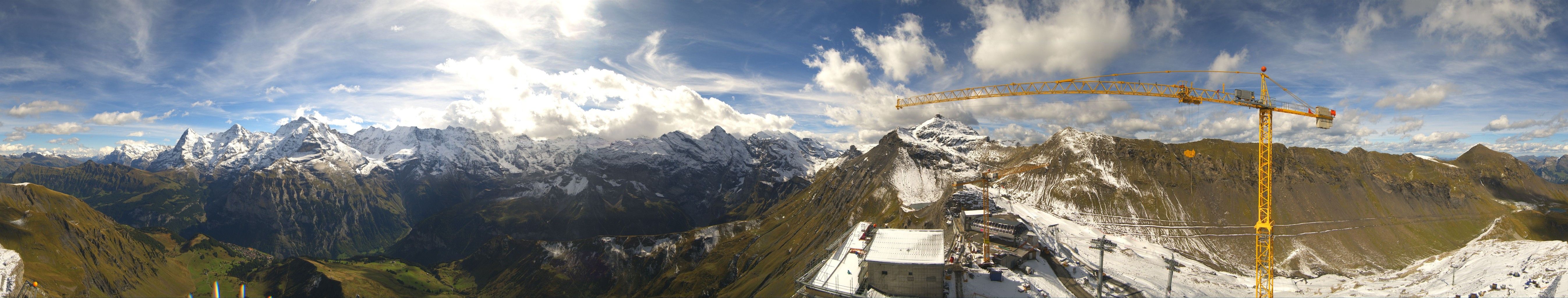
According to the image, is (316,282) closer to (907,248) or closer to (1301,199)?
(907,248)

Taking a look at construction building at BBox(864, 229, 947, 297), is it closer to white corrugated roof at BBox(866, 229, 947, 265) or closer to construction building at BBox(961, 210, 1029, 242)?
white corrugated roof at BBox(866, 229, 947, 265)

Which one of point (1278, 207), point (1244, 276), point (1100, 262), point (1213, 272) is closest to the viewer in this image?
point (1100, 262)

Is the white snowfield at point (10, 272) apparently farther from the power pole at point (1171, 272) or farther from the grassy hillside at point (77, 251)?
the power pole at point (1171, 272)

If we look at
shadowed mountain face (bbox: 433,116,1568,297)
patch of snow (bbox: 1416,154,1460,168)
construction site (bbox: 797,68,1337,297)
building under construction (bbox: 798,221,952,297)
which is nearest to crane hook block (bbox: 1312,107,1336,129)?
construction site (bbox: 797,68,1337,297)

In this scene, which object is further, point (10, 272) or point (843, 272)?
point (10, 272)

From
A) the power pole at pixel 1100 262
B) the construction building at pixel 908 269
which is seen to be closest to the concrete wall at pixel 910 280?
the construction building at pixel 908 269

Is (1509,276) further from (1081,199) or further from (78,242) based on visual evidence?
(78,242)

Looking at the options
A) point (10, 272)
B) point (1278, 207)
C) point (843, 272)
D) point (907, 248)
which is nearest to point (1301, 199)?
point (1278, 207)
